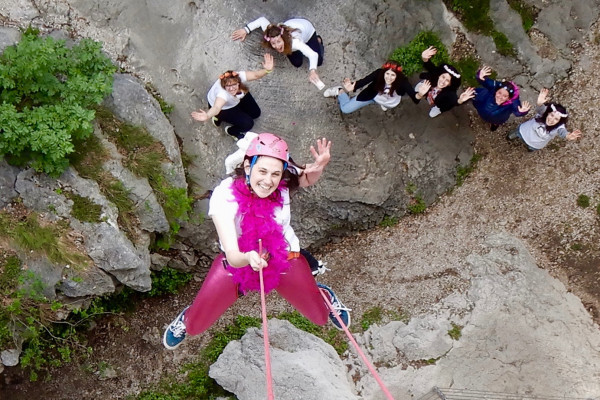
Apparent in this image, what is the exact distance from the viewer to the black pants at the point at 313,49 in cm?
622

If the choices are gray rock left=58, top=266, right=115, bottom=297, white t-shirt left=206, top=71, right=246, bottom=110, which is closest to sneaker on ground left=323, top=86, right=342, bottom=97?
white t-shirt left=206, top=71, right=246, bottom=110

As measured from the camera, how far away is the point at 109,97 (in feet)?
19.0

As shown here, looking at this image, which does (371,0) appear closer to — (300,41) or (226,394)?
(300,41)

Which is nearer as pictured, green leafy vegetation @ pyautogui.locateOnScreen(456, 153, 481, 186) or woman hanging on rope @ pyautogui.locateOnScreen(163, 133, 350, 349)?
woman hanging on rope @ pyautogui.locateOnScreen(163, 133, 350, 349)

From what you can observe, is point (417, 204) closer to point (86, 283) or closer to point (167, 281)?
point (167, 281)

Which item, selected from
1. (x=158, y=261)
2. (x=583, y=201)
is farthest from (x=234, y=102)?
(x=583, y=201)

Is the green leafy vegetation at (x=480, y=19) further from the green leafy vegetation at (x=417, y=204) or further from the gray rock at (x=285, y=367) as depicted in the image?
the gray rock at (x=285, y=367)

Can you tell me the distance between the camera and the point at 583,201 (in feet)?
23.3

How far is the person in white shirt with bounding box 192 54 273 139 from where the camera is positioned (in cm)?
550

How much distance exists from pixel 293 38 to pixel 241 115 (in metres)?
1.09

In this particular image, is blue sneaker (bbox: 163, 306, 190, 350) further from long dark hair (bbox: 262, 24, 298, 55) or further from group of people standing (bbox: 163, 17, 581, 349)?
long dark hair (bbox: 262, 24, 298, 55)

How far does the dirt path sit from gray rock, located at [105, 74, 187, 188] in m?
1.82

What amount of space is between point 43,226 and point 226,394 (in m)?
2.84

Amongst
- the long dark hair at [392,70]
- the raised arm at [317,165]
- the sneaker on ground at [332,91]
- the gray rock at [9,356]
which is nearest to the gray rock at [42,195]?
the gray rock at [9,356]
